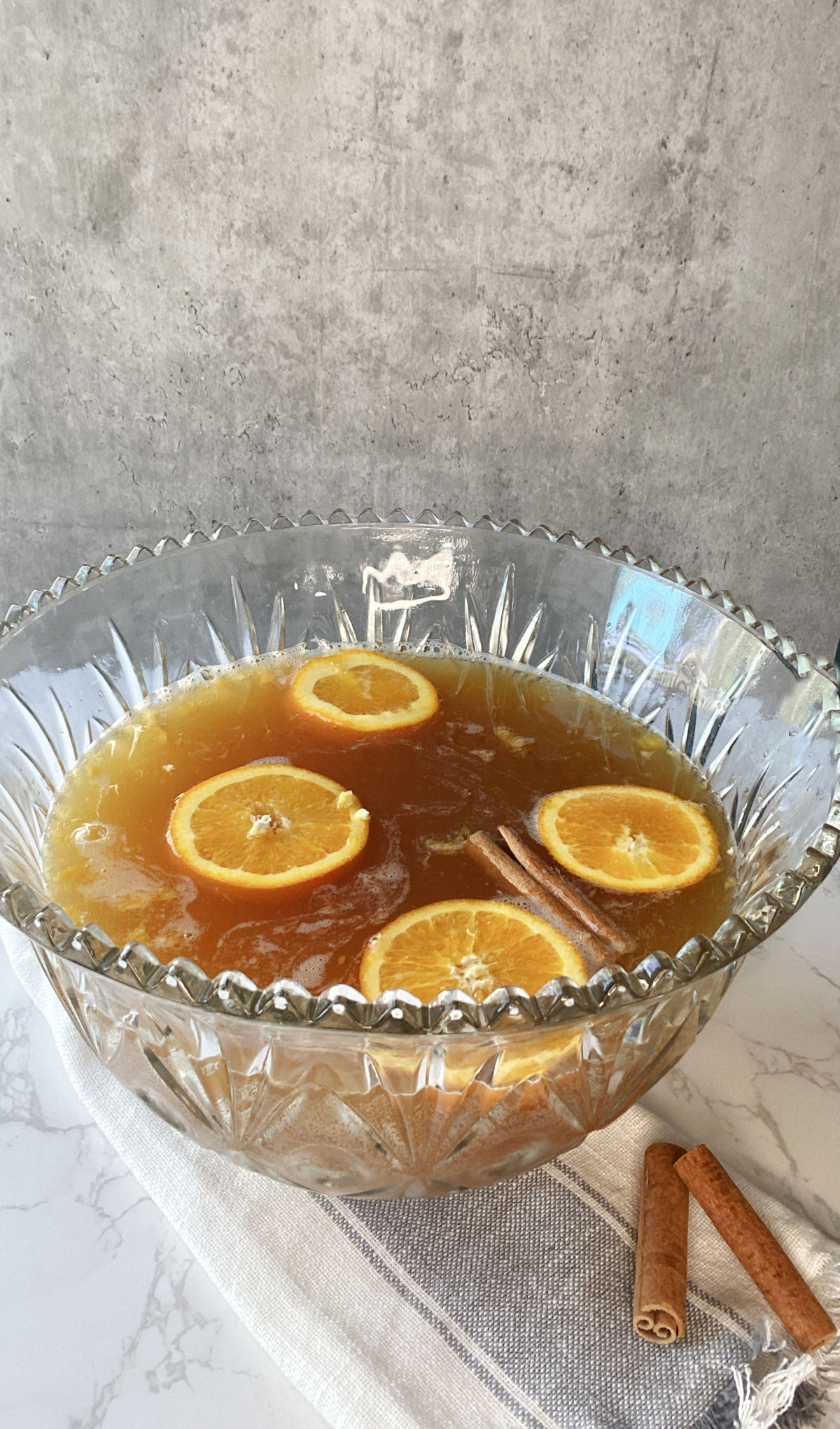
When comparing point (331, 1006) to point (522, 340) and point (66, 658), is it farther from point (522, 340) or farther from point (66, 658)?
point (522, 340)

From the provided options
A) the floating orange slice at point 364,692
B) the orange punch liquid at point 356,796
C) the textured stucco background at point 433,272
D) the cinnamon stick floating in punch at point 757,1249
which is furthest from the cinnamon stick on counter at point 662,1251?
the textured stucco background at point 433,272

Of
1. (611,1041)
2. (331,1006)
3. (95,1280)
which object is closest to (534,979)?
(611,1041)

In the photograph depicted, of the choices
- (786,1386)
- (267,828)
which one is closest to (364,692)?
(267,828)

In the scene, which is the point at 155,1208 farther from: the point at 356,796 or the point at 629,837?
the point at 629,837

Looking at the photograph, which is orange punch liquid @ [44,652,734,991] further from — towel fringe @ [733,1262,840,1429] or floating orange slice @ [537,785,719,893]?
towel fringe @ [733,1262,840,1429]

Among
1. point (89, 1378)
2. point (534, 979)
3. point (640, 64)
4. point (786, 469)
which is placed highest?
point (640, 64)

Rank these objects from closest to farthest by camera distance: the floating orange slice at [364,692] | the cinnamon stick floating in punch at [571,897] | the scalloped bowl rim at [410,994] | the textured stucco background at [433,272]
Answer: the scalloped bowl rim at [410,994]
the cinnamon stick floating in punch at [571,897]
the floating orange slice at [364,692]
the textured stucco background at [433,272]

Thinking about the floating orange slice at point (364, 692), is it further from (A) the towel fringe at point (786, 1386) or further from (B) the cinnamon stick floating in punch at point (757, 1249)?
(A) the towel fringe at point (786, 1386)
